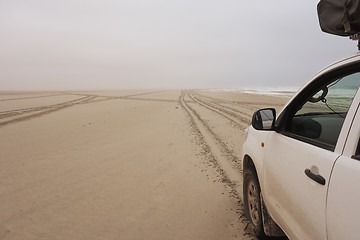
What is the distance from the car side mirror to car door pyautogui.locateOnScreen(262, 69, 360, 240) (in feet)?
0.31

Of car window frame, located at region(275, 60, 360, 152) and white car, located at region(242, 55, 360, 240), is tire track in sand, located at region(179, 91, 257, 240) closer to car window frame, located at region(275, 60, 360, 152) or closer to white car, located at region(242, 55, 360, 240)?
white car, located at region(242, 55, 360, 240)

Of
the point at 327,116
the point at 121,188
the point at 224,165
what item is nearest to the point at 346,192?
the point at 327,116

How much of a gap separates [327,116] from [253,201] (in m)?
1.24

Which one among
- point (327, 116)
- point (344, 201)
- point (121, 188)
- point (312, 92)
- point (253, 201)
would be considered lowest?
point (121, 188)

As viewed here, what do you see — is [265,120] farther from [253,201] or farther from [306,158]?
[253,201]

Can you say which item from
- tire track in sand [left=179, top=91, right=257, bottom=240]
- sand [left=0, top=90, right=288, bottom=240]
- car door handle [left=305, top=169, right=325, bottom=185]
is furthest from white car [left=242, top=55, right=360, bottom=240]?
sand [left=0, top=90, right=288, bottom=240]

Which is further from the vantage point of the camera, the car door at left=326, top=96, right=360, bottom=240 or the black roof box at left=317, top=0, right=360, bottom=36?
the black roof box at left=317, top=0, right=360, bottom=36

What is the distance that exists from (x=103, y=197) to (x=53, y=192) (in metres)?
0.92

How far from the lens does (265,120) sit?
76.9 inches

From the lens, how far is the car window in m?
1.44

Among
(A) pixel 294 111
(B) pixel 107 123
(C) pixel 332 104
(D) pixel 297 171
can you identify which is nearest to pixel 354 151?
(D) pixel 297 171

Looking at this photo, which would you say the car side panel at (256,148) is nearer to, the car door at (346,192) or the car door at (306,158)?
the car door at (306,158)

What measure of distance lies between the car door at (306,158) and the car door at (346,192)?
47 millimetres

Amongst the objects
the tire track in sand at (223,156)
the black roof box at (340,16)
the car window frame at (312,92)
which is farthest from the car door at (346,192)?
the tire track in sand at (223,156)
